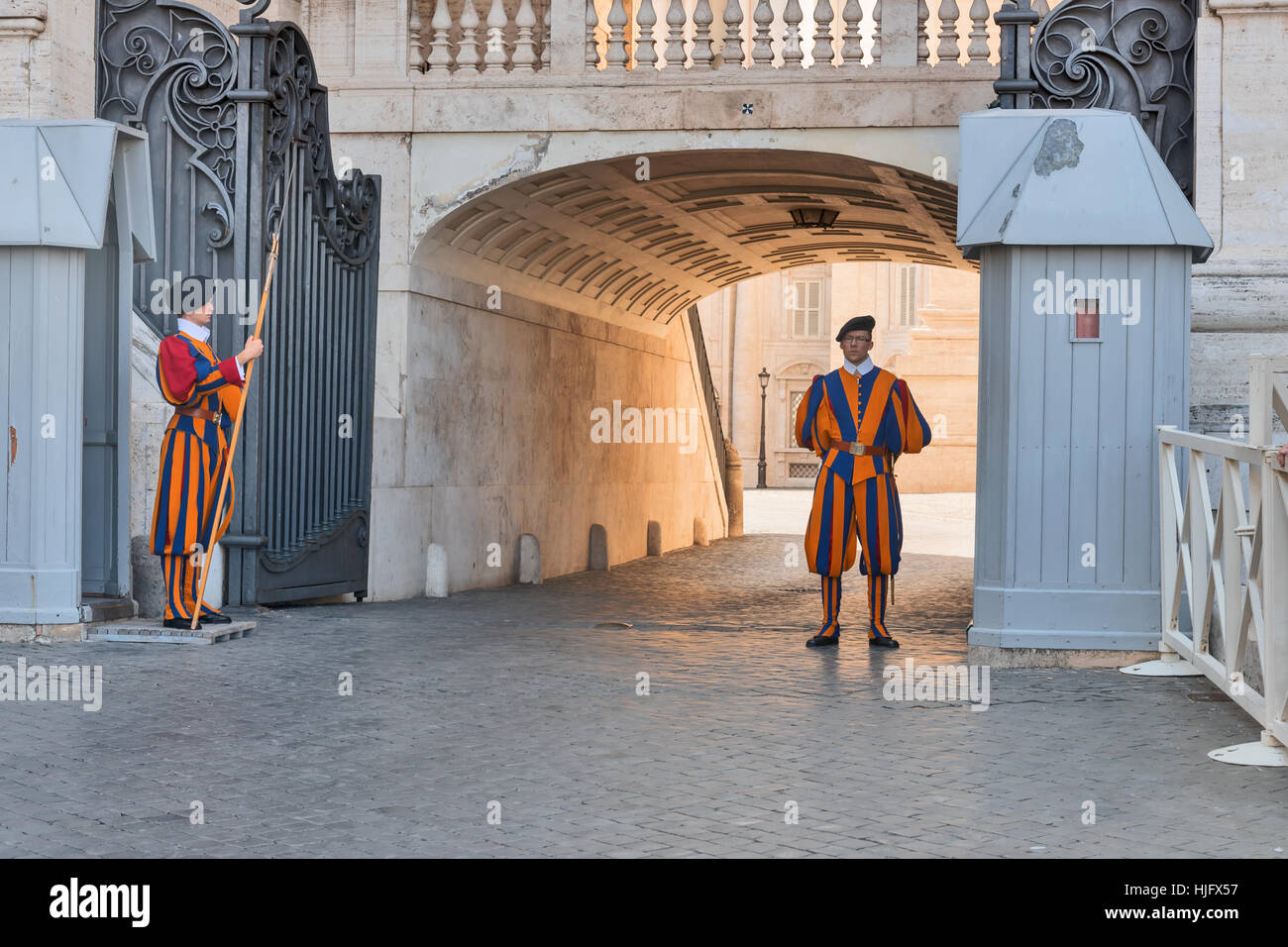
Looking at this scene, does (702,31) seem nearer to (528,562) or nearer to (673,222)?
(673,222)

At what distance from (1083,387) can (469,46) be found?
19.9ft

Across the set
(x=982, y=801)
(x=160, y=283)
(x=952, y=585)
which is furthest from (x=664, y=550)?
(x=982, y=801)

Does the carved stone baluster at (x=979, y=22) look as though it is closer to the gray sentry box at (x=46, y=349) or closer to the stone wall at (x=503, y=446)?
the stone wall at (x=503, y=446)

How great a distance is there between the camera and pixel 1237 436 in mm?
8500

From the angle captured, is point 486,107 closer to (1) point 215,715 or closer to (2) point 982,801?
(1) point 215,715

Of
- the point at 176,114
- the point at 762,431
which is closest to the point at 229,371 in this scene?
the point at 176,114

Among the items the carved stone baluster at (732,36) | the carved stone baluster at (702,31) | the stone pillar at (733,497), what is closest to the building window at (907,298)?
the stone pillar at (733,497)

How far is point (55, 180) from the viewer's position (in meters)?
8.54

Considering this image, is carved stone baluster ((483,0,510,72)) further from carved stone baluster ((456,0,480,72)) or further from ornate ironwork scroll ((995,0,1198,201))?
ornate ironwork scroll ((995,0,1198,201))

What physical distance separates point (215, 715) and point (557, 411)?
9.16m

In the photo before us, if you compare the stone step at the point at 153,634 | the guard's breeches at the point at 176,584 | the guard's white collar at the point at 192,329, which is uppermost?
the guard's white collar at the point at 192,329

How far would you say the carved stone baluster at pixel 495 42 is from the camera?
39.7 feet

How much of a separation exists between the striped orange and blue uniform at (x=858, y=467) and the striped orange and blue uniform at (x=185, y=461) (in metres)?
3.26

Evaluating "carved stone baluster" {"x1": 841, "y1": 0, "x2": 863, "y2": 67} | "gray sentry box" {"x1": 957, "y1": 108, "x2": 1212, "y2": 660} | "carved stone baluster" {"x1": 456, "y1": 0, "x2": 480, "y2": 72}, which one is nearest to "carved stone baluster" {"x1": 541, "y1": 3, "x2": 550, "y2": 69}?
"carved stone baluster" {"x1": 456, "y1": 0, "x2": 480, "y2": 72}
